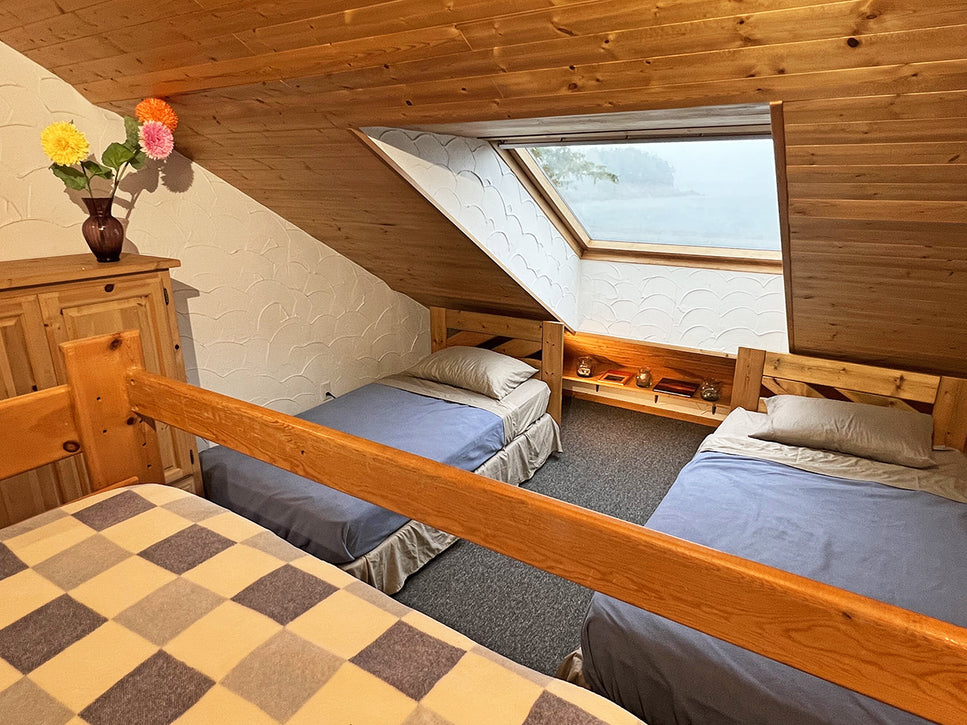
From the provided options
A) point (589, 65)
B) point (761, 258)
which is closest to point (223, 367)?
point (589, 65)

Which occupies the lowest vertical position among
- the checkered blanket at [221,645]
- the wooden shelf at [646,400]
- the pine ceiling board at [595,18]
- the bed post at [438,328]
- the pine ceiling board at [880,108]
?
the wooden shelf at [646,400]

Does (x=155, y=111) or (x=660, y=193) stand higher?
(x=155, y=111)

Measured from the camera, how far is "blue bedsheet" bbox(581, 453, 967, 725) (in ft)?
4.46

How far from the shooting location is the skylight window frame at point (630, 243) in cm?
229

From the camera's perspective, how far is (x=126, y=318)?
196 cm

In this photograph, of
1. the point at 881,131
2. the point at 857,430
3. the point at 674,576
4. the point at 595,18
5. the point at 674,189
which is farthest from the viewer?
the point at 674,189

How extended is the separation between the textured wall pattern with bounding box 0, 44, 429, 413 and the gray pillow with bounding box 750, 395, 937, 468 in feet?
7.28

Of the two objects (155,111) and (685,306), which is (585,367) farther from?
(155,111)

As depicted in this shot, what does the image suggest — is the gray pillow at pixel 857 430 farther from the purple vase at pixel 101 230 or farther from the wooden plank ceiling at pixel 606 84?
the purple vase at pixel 101 230

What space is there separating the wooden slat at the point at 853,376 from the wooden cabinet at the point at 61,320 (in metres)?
2.81

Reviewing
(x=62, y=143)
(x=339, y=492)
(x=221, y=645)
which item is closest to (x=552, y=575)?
(x=339, y=492)

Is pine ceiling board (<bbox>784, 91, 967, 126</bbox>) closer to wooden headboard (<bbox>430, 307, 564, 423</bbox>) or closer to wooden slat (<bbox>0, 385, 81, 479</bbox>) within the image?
wooden slat (<bbox>0, 385, 81, 479</bbox>)

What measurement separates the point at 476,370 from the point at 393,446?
84cm

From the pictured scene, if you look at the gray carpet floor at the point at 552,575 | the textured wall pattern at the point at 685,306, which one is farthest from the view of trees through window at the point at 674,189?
the gray carpet floor at the point at 552,575
